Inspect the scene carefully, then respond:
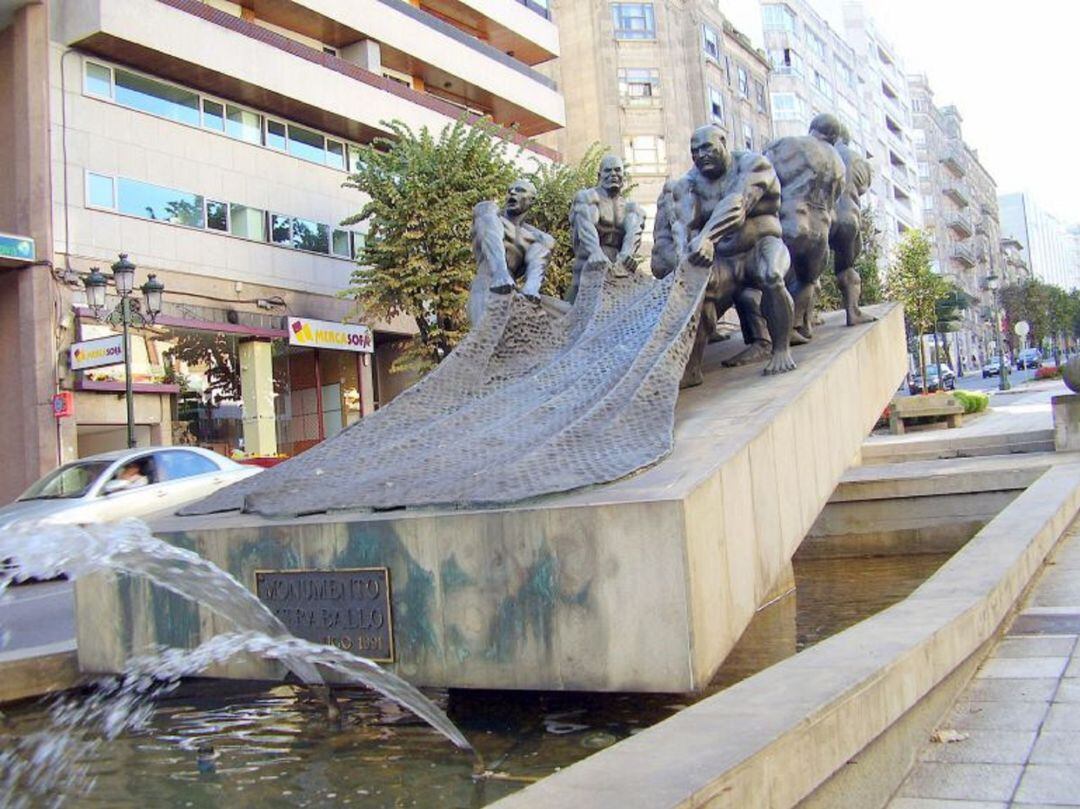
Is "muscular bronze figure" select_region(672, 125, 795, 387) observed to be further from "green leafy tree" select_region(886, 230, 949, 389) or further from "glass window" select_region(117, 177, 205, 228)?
"green leafy tree" select_region(886, 230, 949, 389)

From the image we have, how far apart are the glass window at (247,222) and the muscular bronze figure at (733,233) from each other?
1860 centimetres

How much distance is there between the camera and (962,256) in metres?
91.1

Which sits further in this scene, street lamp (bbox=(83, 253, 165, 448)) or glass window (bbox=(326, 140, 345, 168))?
glass window (bbox=(326, 140, 345, 168))

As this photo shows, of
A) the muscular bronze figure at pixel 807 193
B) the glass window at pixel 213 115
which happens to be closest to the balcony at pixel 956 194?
the glass window at pixel 213 115

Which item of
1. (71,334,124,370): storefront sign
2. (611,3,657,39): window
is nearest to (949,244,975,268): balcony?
(611,3,657,39): window

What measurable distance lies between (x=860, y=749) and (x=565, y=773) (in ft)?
3.20

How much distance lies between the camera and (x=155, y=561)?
5.20 meters

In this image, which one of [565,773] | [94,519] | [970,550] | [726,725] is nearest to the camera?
[565,773]

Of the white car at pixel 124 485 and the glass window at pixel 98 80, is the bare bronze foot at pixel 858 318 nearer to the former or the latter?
the white car at pixel 124 485

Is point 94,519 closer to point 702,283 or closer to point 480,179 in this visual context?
point 702,283

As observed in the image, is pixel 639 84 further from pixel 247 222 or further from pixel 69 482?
pixel 69 482

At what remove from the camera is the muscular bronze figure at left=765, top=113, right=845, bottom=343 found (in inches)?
328

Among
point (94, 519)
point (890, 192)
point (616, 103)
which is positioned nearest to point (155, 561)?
point (94, 519)

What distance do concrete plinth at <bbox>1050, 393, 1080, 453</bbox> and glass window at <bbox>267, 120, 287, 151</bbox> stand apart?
1886 centimetres
